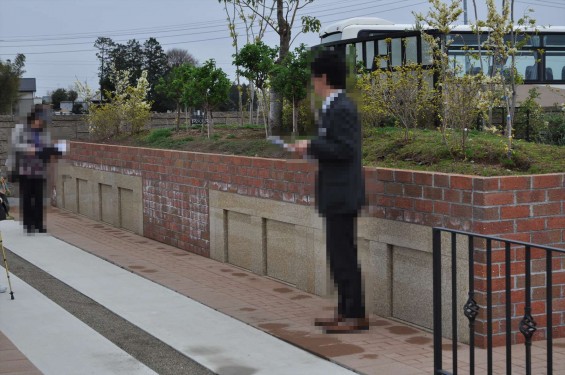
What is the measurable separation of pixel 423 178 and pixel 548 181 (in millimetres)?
1028

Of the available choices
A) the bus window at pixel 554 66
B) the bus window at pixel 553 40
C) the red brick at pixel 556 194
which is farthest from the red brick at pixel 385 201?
the bus window at pixel 553 40

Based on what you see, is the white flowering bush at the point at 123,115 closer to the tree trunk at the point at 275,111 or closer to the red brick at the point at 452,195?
the tree trunk at the point at 275,111

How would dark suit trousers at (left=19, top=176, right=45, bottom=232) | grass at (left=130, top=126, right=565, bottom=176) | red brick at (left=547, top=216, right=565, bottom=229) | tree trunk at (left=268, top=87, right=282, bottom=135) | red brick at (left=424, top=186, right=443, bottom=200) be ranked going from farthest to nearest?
tree trunk at (left=268, top=87, right=282, bottom=135)
dark suit trousers at (left=19, top=176, right=45, bottom=232)
grass at (left=130, top=126, right=565, bottom=176)
red brick at (left=424, top=186, right=443, bottom=200)
red brick at (left=547, top=216, right=565, bottom=229)

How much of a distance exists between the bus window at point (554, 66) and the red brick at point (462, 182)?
15.7 meters

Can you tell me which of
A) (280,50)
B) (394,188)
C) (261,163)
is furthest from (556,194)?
(280,50)

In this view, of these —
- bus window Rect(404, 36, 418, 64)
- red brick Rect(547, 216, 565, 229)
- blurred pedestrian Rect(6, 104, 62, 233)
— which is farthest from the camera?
bus window Rect(404, 36, 418, 64)

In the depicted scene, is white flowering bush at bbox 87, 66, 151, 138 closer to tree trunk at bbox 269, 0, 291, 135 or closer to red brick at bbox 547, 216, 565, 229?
tree trunk at bbox 269, 0, 291, 135

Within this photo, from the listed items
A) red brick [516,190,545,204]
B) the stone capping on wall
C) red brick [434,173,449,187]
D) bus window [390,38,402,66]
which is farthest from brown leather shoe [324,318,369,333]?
bus window [390,38,402,66]

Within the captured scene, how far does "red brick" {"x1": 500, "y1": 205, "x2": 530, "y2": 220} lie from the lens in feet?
22.1

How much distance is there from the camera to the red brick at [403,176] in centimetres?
753

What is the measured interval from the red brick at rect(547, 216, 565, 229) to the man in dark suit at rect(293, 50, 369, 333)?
5.07ft

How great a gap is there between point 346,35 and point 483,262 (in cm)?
1719

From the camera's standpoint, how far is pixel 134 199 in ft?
47.3

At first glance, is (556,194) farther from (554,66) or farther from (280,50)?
(554,66)
